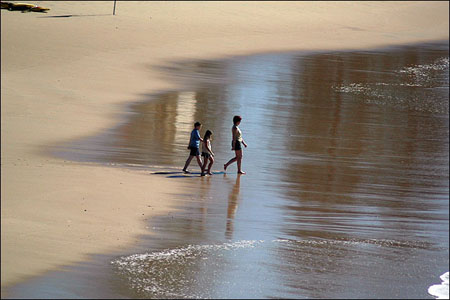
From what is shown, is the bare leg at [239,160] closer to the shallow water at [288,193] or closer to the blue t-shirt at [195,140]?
the shallow water at [288,193]

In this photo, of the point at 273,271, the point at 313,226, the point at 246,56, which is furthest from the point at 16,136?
the point at 246,56

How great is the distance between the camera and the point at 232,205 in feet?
43.3

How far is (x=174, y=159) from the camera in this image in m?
16.5

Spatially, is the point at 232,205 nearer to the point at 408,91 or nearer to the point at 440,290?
the point at 440,290

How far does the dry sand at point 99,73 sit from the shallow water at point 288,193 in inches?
22.3

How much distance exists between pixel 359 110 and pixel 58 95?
8186 millimetres

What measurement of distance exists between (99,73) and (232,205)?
14.6 meters

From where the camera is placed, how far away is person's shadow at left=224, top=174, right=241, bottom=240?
11641mm

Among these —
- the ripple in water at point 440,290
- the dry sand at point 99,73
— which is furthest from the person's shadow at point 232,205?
the ripple in water at point 440,290

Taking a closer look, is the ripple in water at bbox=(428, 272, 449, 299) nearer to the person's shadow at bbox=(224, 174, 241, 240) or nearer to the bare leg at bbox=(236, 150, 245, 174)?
→ the person's shadow at bbox=(224, 174, 241, 240)

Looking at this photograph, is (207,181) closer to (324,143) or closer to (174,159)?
(174,159)

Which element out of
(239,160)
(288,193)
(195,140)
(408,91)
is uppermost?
(408,91)

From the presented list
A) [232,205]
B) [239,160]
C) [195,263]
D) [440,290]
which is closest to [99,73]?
[239,160]

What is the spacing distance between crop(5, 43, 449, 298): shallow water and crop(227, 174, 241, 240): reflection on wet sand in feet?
0.11
